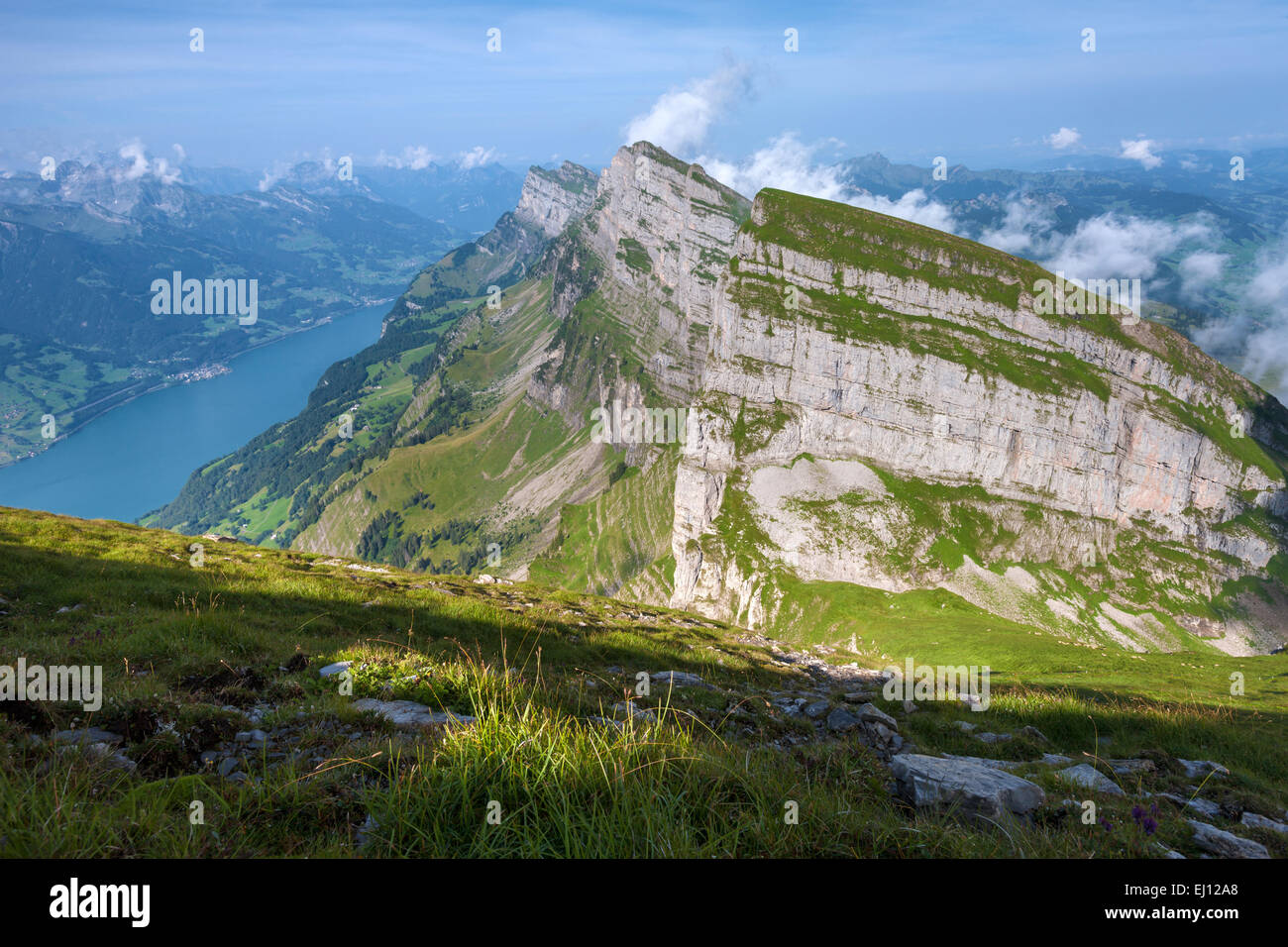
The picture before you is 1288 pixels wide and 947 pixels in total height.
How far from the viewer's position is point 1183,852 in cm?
585

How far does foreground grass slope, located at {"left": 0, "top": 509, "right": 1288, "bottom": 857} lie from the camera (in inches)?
152

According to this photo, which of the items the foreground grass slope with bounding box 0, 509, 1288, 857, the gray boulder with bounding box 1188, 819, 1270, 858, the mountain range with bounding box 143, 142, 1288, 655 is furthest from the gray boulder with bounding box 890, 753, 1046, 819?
the mountain range with bounding box 143, 142, 1288, 655

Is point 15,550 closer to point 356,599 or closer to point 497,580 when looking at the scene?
point 356,599

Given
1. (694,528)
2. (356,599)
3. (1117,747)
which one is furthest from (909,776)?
(694,528)

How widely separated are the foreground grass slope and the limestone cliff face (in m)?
117

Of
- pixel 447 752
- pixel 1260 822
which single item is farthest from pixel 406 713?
pixel 1260 822

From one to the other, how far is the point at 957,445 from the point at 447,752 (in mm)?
155840

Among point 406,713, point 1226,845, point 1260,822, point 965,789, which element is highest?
point 406,713

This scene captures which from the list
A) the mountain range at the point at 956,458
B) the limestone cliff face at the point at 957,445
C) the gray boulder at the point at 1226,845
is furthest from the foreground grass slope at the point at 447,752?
the limestone cliff face at the point at 957,445

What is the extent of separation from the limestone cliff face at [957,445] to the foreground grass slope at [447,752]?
384 feet

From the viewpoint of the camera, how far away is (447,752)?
15.3 ft

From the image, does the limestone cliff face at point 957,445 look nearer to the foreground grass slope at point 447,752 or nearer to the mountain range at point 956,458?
the mountain range at point 956,458

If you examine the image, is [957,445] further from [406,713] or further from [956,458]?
[406,713]
